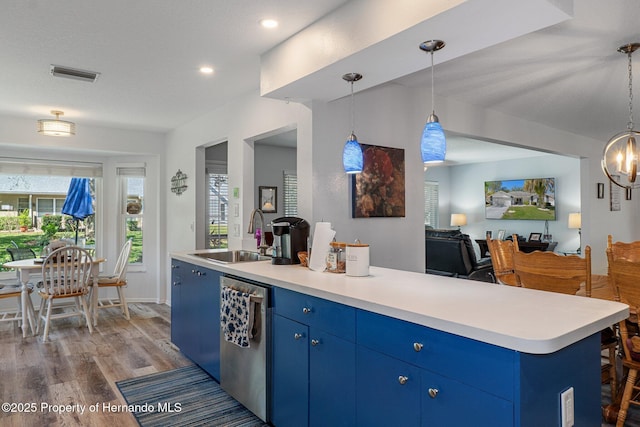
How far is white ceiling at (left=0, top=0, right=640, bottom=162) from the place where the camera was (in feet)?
7.52

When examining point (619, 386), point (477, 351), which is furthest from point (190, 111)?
point (619, 386)

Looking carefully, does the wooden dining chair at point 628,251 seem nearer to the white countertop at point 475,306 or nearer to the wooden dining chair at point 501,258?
the wooden dining chair at point 501,258

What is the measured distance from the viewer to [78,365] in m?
3.35

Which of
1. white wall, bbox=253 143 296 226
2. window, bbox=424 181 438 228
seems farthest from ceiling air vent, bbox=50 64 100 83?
window, bbox=424 181 438 228

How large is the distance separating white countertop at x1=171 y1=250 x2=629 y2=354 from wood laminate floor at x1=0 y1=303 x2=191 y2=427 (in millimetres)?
1539

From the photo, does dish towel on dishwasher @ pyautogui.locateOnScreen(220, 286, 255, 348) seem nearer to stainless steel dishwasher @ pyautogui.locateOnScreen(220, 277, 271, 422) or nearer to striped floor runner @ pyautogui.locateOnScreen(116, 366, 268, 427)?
stainless steel dishwasher @ pyautogui.locateOnScreen(220, 277, 271, 422)

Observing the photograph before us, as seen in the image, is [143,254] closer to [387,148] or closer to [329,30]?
[387,148]

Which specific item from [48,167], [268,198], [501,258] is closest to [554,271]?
[501,258]

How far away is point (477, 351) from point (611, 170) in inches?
122

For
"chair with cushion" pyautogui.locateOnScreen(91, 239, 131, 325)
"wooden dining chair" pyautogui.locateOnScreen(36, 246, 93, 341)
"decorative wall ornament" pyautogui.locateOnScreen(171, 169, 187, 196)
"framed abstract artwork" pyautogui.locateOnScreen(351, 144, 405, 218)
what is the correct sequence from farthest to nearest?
"decorative wall ornament" pyautogui.locateOnScreen(171, 169, 187, 196) < "chair with cushion" pyautogui.locateOnScreen(91, 239, 131, 325) < "wooden dining chair" pyautogui.locateOnScreen(36, 246, 93, 341) < "framed abstract artwork" pyautogui.locateOnScreen(351, 144, 405, 218)

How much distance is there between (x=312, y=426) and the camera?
A: 2.00 metres

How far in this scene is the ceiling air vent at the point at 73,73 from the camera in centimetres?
323

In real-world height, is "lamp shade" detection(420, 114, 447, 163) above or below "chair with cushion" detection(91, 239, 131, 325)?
above

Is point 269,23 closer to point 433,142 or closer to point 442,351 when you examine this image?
point 433,142
